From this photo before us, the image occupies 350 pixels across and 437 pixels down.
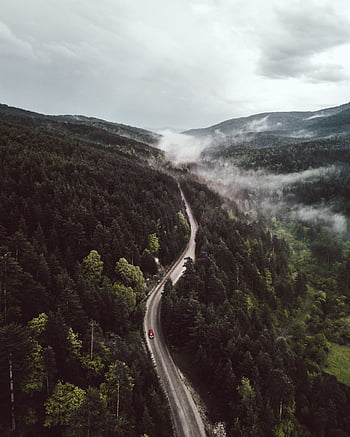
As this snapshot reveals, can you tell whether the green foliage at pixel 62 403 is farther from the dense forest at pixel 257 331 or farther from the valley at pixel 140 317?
the dense forest at pixel 257 331

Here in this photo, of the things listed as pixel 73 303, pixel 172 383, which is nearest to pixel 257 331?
pixel 172 383

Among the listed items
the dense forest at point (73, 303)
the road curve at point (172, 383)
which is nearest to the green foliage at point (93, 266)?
the dense forest at point (73, 303)

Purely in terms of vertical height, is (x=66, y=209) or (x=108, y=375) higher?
(x=66, y=209)

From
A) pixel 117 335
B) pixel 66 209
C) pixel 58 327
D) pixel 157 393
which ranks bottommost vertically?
pixel 157 393

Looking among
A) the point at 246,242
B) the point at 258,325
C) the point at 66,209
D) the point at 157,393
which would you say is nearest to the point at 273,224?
the point at 246,242

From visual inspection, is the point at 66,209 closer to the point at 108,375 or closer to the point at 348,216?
the point at 108,375

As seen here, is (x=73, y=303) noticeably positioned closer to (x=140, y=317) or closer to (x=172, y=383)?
(x=140, y=317)

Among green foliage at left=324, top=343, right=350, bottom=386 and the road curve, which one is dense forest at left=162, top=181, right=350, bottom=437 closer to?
green foliage at left=324, top=343, right=350, bottom=386
